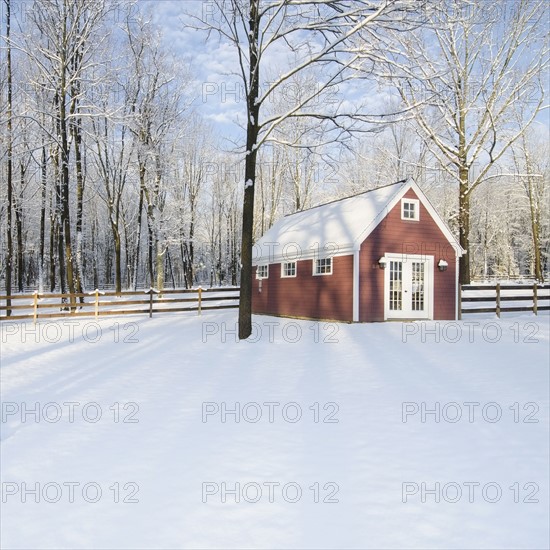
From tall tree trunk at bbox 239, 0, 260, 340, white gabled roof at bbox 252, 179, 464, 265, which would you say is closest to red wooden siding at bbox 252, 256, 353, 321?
white gabled roof at bbox 252, 179, 464, 265

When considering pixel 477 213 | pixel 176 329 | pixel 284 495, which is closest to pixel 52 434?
pixel 284 495

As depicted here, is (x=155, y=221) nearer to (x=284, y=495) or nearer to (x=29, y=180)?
(x=29, y=180)

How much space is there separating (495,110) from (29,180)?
29309mm

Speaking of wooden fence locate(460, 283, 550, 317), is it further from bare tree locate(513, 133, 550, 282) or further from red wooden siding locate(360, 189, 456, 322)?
bare tree locate(513, 133, 550, 282)

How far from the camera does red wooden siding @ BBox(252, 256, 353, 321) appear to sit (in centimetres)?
1416

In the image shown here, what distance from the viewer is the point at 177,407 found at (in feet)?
19.8

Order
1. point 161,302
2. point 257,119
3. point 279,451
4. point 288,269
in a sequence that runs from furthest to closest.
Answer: point 288,269 → point 161,302 → point 257,119 → point 279,451

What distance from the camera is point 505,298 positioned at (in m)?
14.9

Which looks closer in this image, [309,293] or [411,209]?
[411,209]

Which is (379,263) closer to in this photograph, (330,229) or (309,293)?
(330,229)

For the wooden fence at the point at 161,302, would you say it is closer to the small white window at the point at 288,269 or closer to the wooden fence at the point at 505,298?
the wooden fence at the point at 505,298

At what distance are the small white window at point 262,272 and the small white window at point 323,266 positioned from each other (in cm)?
391

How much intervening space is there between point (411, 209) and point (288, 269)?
5337 millimetres

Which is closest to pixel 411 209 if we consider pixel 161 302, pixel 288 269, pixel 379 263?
pixel 379 263
